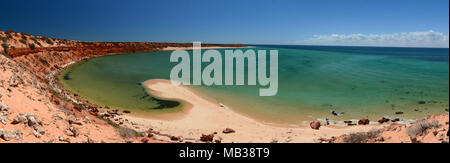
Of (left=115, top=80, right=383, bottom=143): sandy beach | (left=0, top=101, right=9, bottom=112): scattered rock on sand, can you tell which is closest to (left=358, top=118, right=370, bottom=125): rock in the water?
(left=115, top=80, right=383, bottom=143): sandy beach

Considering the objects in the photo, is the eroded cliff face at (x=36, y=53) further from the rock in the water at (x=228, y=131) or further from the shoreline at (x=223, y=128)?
the rock in the water at (x=228, y=131)

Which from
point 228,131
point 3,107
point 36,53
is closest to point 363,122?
point 228,131

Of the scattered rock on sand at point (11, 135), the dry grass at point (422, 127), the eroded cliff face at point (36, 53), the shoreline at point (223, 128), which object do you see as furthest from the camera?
the eroded cliff face at point (36, 53)

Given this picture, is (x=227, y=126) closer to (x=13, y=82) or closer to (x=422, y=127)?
(x=422, y=127)

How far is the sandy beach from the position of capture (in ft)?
32.6

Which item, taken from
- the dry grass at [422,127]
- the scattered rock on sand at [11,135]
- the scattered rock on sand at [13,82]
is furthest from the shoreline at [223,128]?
the scattered rock on sand at [11,135]

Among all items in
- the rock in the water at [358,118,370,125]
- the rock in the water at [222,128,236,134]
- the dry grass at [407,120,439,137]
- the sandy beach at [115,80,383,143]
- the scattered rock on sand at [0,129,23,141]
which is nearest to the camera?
the scattered rock on sand at [0,129,23,141]

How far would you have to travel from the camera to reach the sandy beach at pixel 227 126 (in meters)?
9.95

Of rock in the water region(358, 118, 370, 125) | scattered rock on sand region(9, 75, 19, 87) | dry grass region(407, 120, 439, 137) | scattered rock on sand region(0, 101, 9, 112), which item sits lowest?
rock in the water region(358, 118, 370, 125)

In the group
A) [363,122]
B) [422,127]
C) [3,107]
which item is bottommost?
[363,122]

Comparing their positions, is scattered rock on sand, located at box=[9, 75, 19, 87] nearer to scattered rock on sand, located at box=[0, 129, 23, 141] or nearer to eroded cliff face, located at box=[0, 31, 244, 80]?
scattered rock on sand, located at box=[0, 129, 23, 141]

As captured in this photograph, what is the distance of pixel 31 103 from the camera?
813cm

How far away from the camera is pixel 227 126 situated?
11672mm

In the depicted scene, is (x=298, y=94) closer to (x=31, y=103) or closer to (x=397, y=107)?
(x=397, y=107)
